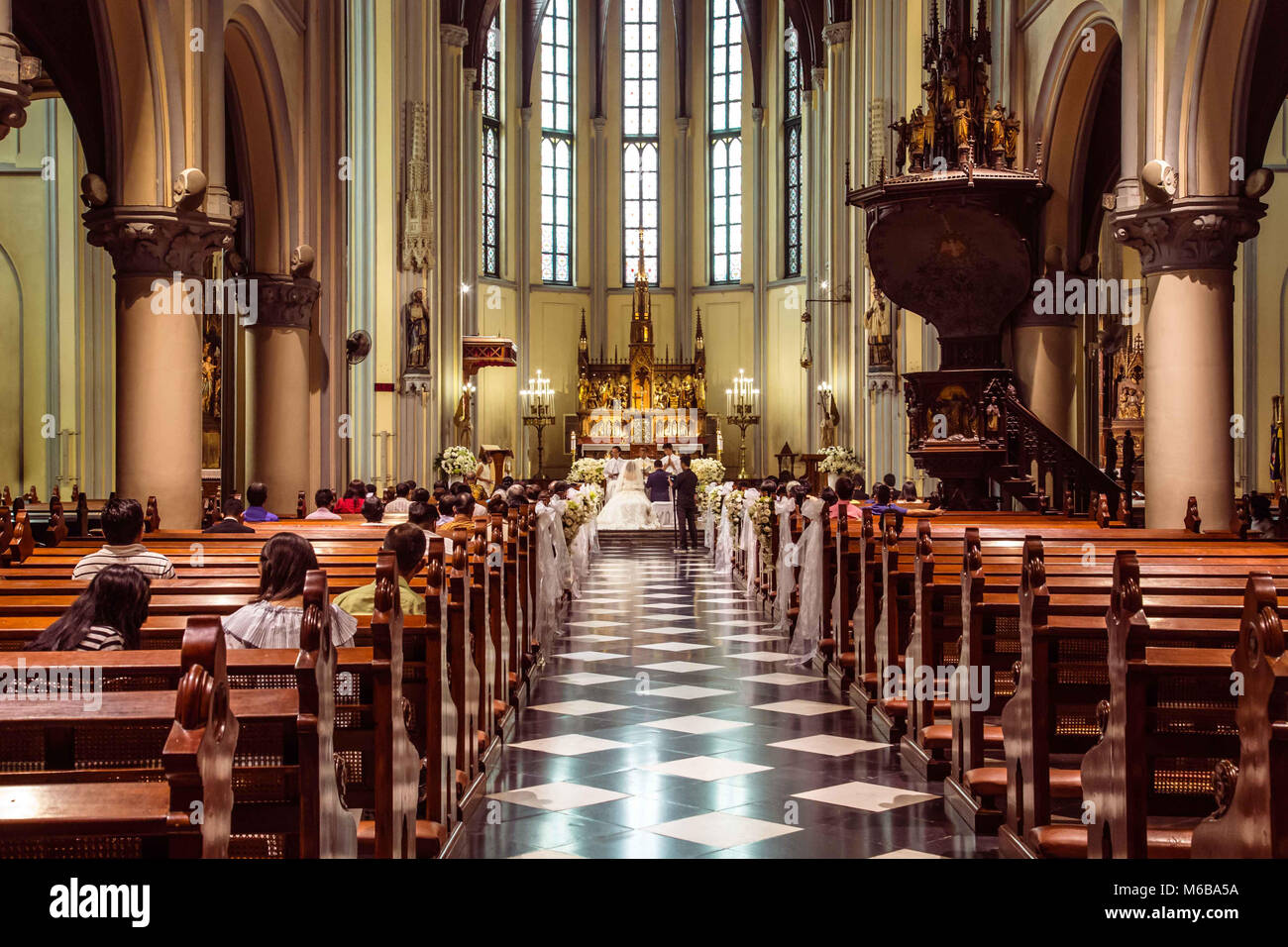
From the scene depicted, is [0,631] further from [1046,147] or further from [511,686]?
[1046,147]

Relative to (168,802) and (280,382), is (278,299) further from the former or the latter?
(168,802)

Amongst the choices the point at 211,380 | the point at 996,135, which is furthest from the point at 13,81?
the point at 211,380

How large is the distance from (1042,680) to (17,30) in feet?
29.8

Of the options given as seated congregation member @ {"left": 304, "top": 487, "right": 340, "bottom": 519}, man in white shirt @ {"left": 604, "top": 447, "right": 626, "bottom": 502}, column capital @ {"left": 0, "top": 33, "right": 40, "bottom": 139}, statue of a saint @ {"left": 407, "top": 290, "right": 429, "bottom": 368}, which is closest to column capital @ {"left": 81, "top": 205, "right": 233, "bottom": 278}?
seated congregation member @ {"left": 304, "top": 487, "right": 340, "bottom": 519}

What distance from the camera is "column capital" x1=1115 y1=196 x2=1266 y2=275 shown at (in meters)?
10.3

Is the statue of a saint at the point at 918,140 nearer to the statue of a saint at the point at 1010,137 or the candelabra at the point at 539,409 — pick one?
the statue of a saint at the point at 1010,137

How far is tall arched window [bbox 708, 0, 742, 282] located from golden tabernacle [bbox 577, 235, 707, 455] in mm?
2956

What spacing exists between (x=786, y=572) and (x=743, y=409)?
21.7 metres

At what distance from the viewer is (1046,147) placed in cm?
1452

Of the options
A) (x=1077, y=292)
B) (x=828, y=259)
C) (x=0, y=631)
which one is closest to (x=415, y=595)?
(x=0, y=631)

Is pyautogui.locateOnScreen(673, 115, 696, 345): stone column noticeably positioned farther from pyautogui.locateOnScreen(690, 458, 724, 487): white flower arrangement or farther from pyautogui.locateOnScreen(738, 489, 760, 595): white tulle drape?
pyautogui.locateOnScreen(738, 489, 760, 595): white tulle drape

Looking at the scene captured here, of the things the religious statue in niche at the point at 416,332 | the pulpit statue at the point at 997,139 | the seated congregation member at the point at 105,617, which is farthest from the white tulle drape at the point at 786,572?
the religious statue in niche at the point at 416,332

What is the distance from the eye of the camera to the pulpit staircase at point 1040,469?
13383 mm

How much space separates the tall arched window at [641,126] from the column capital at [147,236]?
2532 cm
